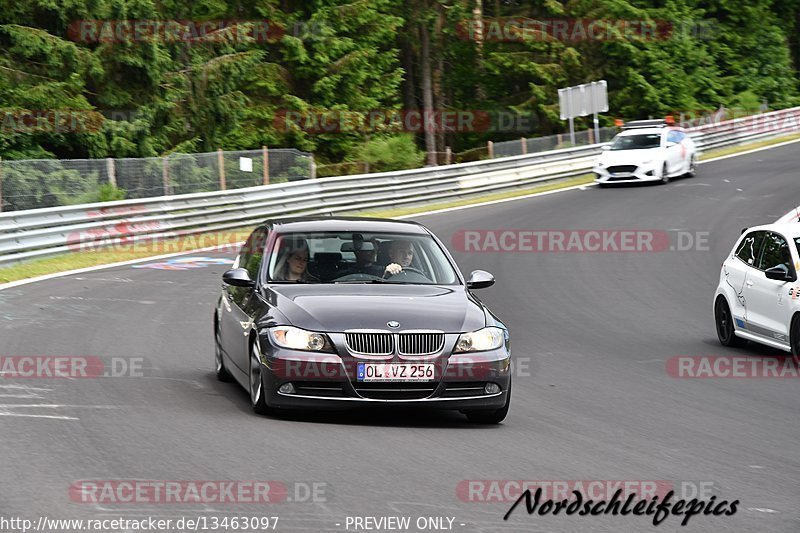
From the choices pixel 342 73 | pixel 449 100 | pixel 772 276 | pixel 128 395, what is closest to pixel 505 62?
pixel 449 100

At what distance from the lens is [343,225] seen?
1074 centimetres

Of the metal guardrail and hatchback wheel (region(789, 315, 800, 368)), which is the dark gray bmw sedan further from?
the metal guardrail

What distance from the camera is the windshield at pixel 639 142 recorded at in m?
37.2

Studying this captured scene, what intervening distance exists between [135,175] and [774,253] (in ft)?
52.0

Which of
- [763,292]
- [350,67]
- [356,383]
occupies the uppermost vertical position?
[350,67]

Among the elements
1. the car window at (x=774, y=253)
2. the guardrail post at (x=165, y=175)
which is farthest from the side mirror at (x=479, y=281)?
the guardrail post at (x=165, y=175)

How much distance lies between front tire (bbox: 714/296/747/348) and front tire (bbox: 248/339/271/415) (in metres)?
7.10

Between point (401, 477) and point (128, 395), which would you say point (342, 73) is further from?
point (401, 477)

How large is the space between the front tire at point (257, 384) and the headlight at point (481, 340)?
1403mm

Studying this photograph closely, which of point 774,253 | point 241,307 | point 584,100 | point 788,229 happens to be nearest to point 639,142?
point 584,100

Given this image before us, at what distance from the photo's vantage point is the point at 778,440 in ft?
30.4

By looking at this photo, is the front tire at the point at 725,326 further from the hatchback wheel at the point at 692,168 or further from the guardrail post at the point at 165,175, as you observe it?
the hatchback wheel at the point at 692,168

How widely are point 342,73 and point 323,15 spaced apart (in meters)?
2.27

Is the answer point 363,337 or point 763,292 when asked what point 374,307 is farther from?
point 763,292
